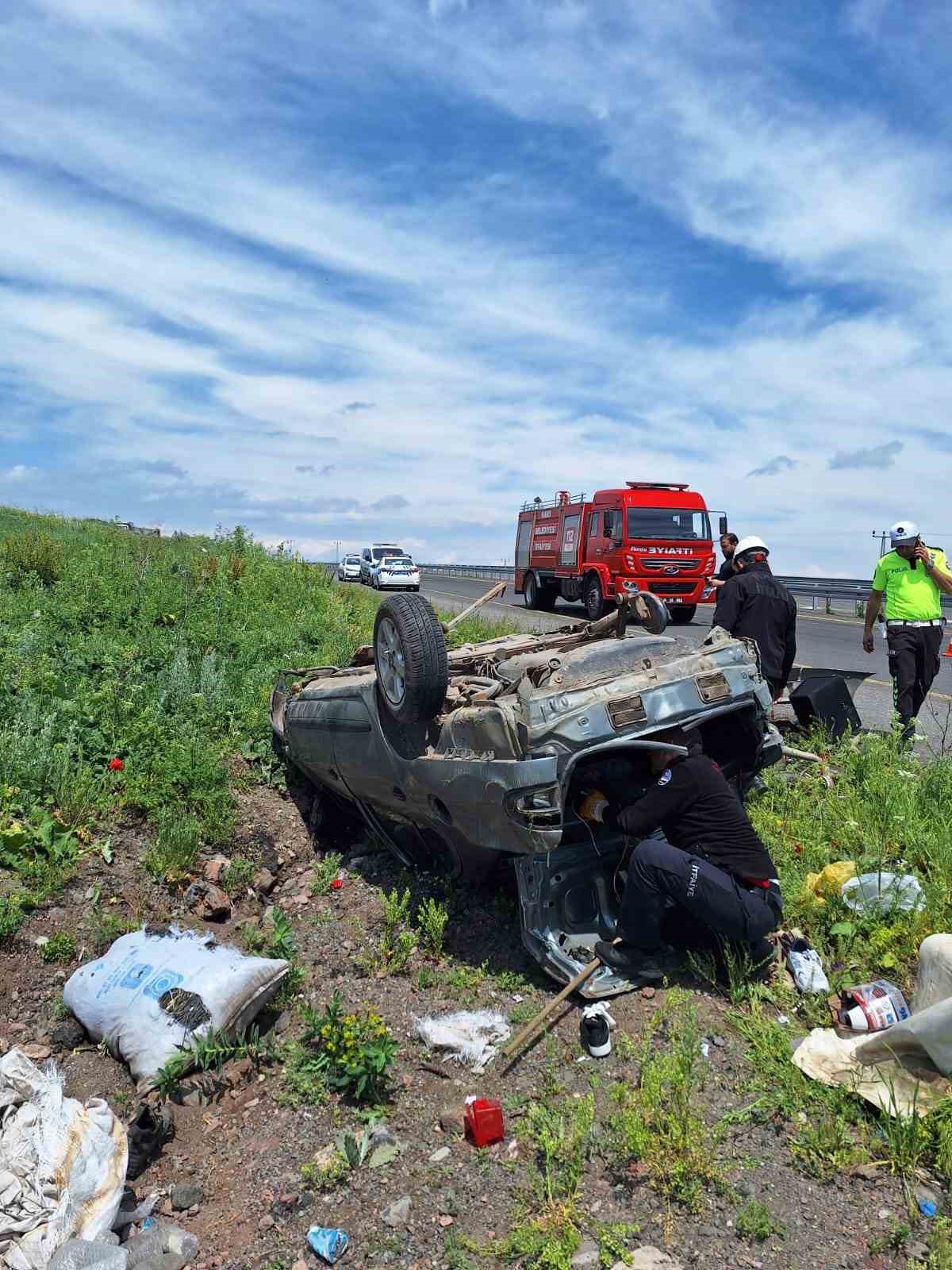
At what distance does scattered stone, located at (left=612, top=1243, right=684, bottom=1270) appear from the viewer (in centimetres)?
259

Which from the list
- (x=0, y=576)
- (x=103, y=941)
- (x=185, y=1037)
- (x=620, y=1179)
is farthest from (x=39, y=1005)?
(x=0, y=576)

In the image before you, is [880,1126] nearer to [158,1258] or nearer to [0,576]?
[158,1258]

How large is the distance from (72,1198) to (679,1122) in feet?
6.40

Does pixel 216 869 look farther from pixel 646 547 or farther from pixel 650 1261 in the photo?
pixel 646 547

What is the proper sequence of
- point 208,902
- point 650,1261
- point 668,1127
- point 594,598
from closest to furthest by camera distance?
point 650,1261 < point 668,1127 < point 208,902 < point 594,598

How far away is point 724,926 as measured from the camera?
379cm

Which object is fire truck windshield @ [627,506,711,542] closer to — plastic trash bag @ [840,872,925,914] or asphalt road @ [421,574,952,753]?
asphalt road @ [421,574,952,753]

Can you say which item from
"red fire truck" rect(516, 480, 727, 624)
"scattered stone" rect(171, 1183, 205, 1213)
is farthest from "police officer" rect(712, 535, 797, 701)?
"red fire truck" rect(516, 480, 727, 624)

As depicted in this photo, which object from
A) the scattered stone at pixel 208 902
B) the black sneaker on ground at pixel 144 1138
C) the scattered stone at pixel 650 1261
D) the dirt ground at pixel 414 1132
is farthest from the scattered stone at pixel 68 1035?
the scattered stone at pixel 650 1261

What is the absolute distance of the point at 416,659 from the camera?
4207mm

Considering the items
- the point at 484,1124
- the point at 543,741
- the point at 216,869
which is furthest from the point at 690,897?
the point at 216,869

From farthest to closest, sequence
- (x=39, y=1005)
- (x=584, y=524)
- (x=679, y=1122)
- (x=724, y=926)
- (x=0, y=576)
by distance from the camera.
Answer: (x=584, y=524) → (x=0, y=576) → (x=39, y=1005) → (x=724, y=926) → (x=679, y=1122)

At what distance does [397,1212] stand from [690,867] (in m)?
1.69

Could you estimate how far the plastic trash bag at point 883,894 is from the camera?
4.18 meters
